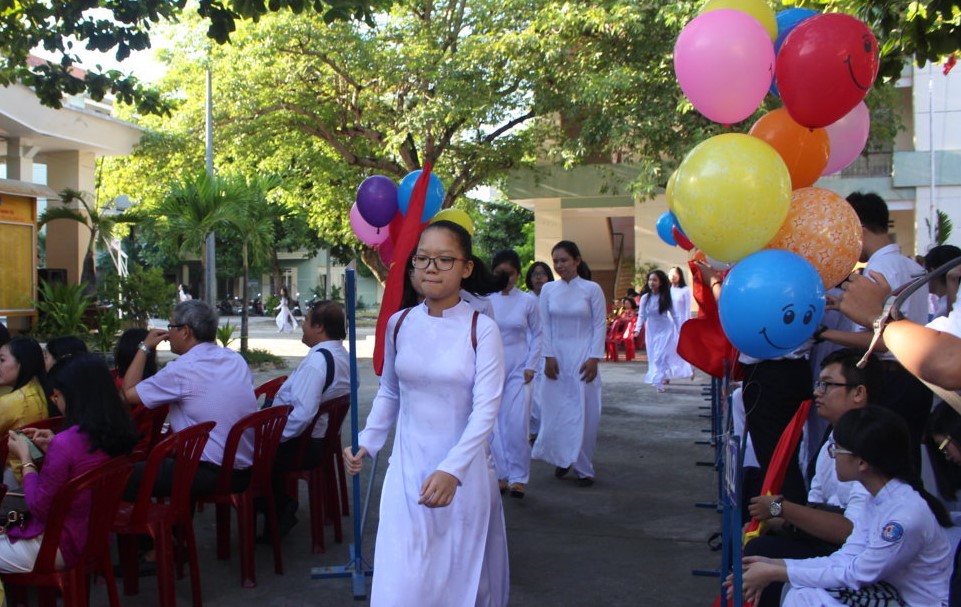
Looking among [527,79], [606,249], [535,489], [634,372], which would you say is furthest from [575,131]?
[535,489]

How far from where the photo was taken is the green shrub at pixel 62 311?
13141 mm

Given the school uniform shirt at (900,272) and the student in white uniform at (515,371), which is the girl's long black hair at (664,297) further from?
the school uniform shirt at (900,272)

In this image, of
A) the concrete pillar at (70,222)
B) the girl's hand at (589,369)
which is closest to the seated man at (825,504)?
the girl's hand at (589,369)

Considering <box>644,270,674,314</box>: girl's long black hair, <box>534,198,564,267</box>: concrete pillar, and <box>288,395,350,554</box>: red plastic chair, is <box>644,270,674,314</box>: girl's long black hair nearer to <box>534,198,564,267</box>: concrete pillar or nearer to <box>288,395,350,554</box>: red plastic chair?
<box>288,395,350,554</box>: red plastic chair

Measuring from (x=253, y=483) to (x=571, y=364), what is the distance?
3.00m

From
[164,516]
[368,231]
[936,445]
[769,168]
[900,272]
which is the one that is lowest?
[164,516]

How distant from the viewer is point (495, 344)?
3143 millimetres

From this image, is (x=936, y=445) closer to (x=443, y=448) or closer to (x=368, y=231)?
(x=443, y=448)

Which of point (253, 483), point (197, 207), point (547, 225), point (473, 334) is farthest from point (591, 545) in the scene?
point (547, 225)

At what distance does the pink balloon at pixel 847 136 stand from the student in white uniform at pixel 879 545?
176 cm

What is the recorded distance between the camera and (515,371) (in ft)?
21.2

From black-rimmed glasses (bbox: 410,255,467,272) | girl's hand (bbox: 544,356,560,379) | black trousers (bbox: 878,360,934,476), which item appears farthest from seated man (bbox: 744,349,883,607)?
girl's hand (bbox: 544,356,560,379)

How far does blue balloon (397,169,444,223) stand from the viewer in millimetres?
4445

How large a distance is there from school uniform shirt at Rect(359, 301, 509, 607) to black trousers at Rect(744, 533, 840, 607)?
3.04 ft
